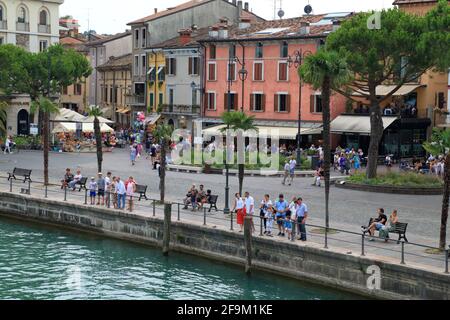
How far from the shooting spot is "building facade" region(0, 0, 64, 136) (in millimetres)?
91688

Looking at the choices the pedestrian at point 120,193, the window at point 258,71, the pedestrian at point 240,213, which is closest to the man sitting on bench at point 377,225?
the pedestrian at point 240,213

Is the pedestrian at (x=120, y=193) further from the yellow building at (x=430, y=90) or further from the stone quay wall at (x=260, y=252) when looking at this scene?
the yellow building at (x=430, y=90)

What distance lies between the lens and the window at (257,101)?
76.4 m

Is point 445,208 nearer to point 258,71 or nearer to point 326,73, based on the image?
point 326,73

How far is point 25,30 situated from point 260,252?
66.0 meters

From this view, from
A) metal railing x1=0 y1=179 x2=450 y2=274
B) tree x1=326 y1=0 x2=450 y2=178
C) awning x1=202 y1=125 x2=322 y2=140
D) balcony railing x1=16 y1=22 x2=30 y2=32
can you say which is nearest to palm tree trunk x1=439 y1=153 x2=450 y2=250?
metal railing x1=0 y1=179 x2=450 y2=274

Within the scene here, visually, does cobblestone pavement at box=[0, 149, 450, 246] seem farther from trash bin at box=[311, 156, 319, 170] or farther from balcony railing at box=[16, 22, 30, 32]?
balcony railing at box=[16, 22, 30, 32]

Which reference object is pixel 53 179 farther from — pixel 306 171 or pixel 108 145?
pixel 108 145

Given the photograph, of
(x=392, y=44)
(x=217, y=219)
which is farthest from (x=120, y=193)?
(x=392, y=44)

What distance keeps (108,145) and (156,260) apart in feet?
142

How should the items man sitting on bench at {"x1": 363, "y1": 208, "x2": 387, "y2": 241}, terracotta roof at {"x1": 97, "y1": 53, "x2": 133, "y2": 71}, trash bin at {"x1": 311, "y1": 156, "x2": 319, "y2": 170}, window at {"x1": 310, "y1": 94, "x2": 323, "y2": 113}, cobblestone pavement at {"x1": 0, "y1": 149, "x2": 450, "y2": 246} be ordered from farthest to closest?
terracotta roof at {"x1": 97, "y1": 53, "x2": 133, "y2": 71} < window at {"x1": 310, "y1": 94, "x2": 323, "y2": 113} < trash bin at {"x1": 311, "y1": 156, "x2": 319, "y2": 170} < cobblestone pavement at {"x1": 0, "y1": 149, "x2": 450, "y2": 246} < man sitting on bench at {"x1": 363, "y1": 208, "x2": 387, "y2": 241}

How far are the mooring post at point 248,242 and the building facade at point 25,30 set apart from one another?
61.2 m

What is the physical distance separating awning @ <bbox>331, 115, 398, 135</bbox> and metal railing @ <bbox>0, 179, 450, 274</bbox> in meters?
26.4

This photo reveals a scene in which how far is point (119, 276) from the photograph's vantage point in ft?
113
